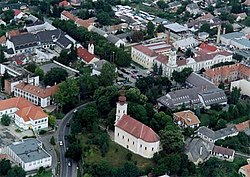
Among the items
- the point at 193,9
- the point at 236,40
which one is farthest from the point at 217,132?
the point at 193,9

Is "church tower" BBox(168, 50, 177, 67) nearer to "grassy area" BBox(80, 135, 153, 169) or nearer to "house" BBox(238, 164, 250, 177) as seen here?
"grassy area" BBox(80, 135, 153, 169)

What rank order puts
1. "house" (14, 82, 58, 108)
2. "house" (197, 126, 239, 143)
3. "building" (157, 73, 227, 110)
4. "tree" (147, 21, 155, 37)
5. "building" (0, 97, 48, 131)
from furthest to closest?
1. "tree" (147, 21, 155, 37)
2. "building" (157, 73, 227, 110)
3. "house" (14, 82, 58, 108)
4. "building" (0, 97, 48, 131)
5. "house" (197, 126, 239, 143)

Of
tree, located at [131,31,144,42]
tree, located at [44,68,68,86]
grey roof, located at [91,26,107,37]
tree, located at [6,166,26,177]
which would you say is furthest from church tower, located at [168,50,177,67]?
tree, located at [6,166,26,177]

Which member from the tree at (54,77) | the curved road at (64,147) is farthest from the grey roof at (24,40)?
the curved road at (64,147)

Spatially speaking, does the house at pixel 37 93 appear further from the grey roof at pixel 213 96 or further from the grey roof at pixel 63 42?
the grey roof at pixel 213 96

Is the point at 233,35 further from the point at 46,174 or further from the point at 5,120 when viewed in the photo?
the point at 46,174

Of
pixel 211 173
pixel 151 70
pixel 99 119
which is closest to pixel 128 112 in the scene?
pixel 99 119

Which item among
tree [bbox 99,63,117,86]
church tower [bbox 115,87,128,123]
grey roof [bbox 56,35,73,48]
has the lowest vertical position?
grey roof [bbox 56,35,73,48]
